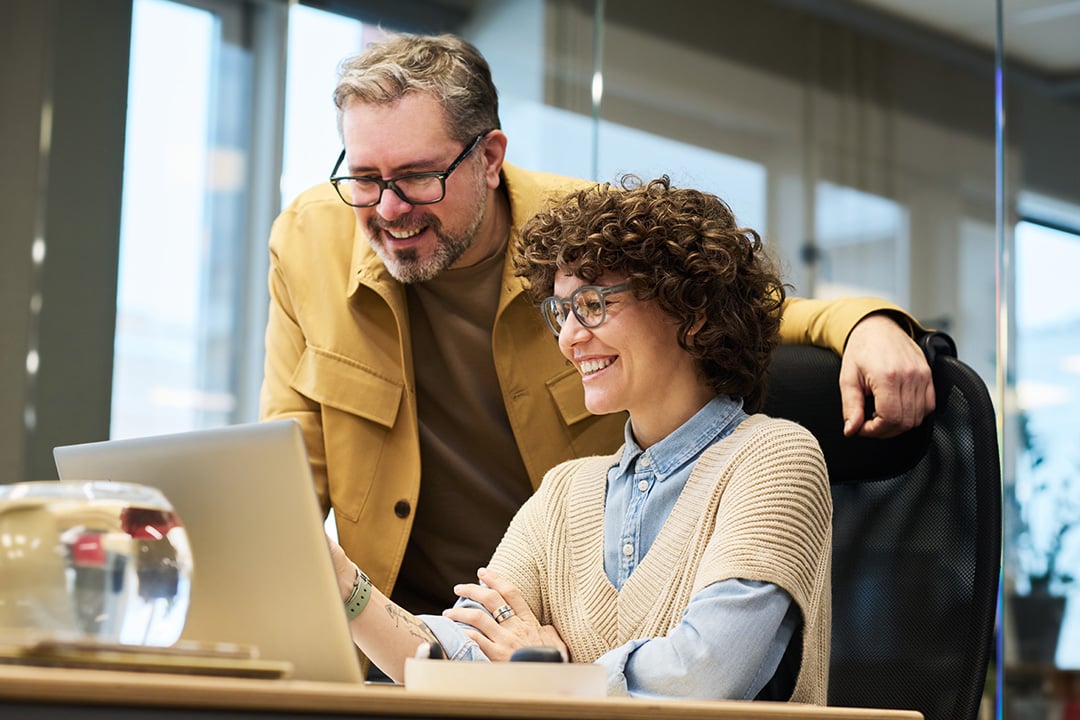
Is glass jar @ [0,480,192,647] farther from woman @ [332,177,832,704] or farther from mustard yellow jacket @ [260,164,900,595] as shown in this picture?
mustard yellow jacket @ [260,164,900,595]

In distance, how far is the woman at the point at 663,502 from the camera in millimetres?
1277

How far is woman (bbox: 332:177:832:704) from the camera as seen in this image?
1.28m

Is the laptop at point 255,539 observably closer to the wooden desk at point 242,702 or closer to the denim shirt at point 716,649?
the wooden desk at point 242,702

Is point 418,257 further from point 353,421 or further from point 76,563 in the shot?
point 76,563

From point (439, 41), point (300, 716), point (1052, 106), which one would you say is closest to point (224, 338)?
point (439, 41)

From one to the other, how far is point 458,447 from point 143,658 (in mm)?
1300

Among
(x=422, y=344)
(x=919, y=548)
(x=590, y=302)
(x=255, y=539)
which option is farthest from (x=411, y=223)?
(x=255, y=539)

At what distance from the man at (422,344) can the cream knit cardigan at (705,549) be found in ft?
1.45

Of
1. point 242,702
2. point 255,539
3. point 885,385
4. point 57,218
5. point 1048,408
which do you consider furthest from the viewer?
point 57,218

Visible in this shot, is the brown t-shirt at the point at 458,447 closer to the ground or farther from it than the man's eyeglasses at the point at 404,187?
closer to the ground

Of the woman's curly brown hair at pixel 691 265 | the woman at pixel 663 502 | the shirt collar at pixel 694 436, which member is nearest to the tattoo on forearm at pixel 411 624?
A: the woman at pixel 663 502

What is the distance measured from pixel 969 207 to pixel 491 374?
69.3 inches

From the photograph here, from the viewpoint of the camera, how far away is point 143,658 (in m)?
0.84

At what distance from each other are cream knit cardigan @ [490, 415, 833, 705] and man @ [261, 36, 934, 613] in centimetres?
44
